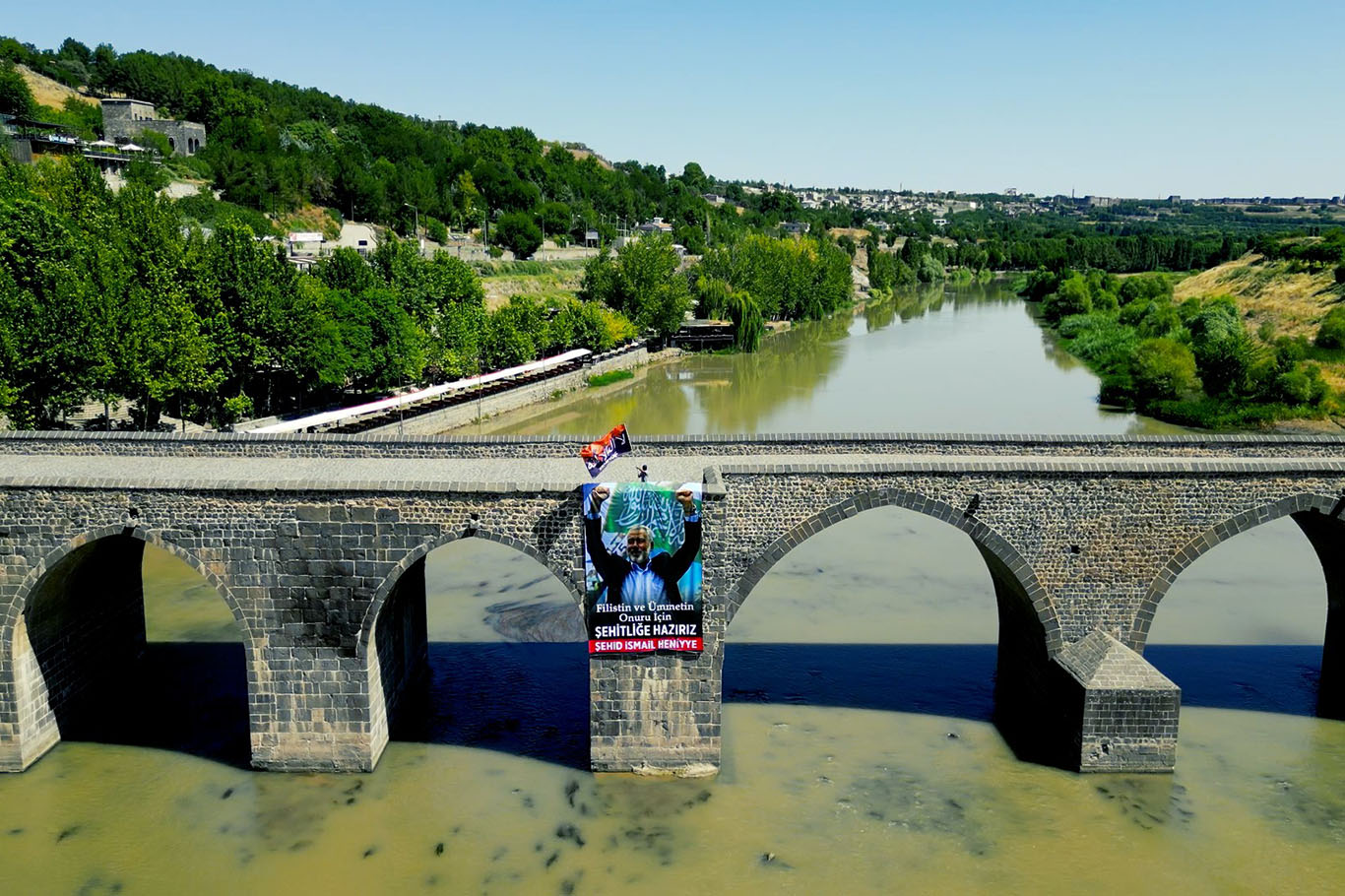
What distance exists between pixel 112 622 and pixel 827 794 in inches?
434

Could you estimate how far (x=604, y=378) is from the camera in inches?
1784

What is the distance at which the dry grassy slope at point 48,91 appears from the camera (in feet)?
253

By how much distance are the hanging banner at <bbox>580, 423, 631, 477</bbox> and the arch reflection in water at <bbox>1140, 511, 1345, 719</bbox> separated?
7.55m

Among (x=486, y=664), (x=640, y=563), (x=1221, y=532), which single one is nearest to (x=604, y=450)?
(x=640, y=563)

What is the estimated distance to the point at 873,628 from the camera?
1864 cm

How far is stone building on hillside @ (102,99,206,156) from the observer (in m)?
69.6

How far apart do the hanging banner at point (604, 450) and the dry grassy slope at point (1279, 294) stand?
1362 inches

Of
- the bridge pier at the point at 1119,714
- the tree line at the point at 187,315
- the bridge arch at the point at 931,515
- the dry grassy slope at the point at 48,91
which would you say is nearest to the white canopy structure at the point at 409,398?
the tree line at the point at 187,315

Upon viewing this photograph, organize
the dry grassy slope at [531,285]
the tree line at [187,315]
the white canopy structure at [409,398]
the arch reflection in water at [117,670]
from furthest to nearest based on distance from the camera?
the dry grassy slope at [531,285]
the white canopy structure at [409,398]
the tree line at [187,315]
the arch reflection in water at [117,670]

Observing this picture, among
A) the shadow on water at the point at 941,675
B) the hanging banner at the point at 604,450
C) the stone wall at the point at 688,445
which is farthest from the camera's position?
the stone wall at the point at 688,445

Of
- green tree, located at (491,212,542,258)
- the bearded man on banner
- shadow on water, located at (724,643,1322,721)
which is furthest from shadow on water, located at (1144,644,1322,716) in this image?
green tree, located at (491,212,542,258)

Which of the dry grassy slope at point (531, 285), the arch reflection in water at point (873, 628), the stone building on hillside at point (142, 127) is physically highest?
the stone building on hillside at point (142, 127)

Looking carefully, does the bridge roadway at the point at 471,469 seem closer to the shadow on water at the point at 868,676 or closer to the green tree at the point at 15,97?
the shadow on water at the point at 868,676

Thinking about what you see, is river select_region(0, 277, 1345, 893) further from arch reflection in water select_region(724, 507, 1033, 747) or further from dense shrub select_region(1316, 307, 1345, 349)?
dense shrub select_region(1316, 307, 1345, 349)
